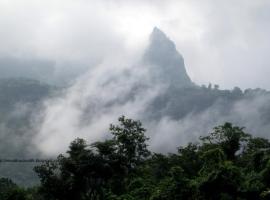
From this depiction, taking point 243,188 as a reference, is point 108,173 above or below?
above

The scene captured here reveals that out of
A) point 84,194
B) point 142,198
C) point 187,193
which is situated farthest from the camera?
point 84,194

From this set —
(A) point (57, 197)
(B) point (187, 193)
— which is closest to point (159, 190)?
(B) point (187, 193)

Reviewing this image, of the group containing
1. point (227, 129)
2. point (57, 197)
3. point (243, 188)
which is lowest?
point (243, 188)

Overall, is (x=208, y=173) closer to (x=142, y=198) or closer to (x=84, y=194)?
(x=142, y=198)

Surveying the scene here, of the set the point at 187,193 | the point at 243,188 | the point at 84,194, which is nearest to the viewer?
the point at 243,188

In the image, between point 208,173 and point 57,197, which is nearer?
point 208,173

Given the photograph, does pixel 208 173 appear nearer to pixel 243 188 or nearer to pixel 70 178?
pixel 243 188

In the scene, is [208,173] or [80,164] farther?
[80,164]

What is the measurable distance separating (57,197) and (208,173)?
57.1 ft

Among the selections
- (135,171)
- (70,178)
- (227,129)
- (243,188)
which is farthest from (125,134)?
(243,188)

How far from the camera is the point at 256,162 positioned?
4978 centimetres

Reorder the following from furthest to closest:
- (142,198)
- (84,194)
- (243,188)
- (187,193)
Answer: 1. (84,194)
2. (142,198)
3. (187,193)
4. (243,188)

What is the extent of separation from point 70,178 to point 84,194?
2.33 metres

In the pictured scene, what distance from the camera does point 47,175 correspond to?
53156 millimetres
